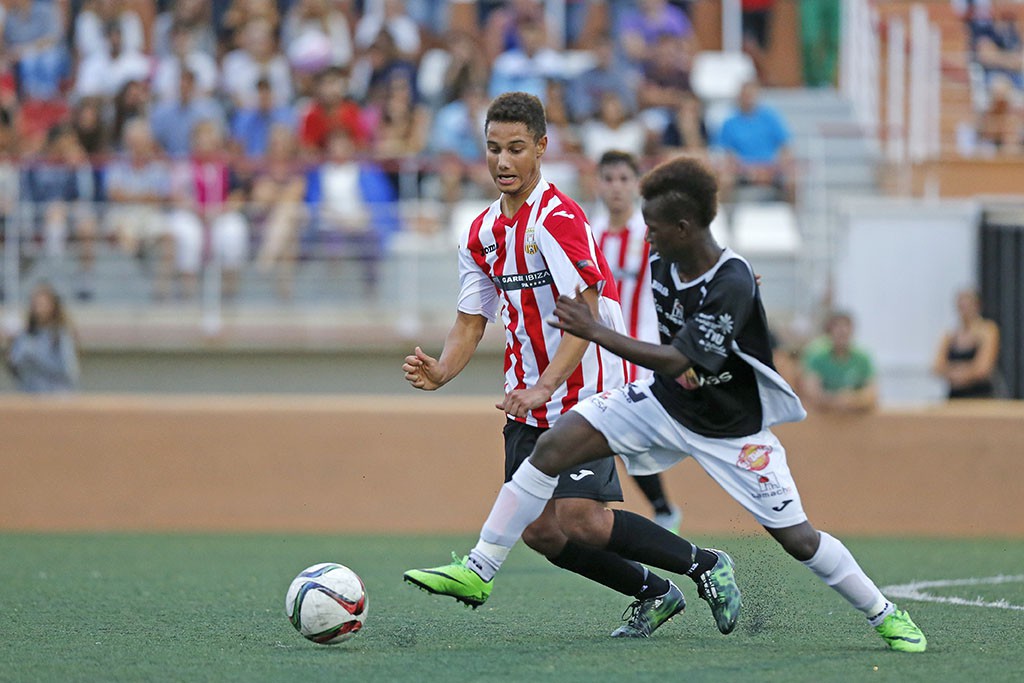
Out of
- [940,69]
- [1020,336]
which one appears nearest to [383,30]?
[940,69]

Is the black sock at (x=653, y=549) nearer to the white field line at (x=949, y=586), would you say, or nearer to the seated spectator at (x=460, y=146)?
the white field line at (x=949, y=586)

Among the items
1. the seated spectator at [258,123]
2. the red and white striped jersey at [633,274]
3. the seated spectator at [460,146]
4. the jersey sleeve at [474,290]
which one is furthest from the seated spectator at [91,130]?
the jersey sleeve at [474,290]

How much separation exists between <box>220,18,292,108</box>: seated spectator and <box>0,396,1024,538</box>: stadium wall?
5605mm

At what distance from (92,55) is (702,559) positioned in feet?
41.8

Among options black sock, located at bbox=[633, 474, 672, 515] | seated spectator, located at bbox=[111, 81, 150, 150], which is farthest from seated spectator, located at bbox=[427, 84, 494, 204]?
black sock, located at bbox=[633, 474, 672, 515]

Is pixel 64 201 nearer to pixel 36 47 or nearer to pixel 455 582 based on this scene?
pixel 36 47

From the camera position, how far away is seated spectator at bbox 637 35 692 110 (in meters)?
15.8

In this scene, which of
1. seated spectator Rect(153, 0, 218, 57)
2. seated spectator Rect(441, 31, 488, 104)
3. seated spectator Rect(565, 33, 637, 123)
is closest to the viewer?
seated spectator Rect(565, 33, 637, 123)

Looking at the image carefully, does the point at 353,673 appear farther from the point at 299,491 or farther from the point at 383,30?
the point at 383,30

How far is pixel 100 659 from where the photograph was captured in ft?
18.3

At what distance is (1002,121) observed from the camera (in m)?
14.7

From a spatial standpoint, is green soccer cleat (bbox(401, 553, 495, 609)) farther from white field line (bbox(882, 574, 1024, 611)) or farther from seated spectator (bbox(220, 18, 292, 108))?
seated spectator (bbox(220, 18, 292, 108))

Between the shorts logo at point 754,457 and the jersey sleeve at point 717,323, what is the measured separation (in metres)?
0.35

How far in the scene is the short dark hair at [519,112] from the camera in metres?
6.04
